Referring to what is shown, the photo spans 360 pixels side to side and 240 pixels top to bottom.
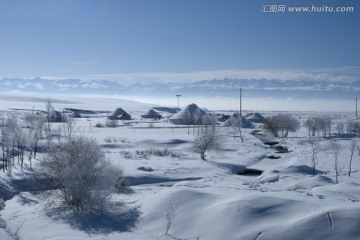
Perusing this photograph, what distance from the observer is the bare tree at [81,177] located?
15.4 m

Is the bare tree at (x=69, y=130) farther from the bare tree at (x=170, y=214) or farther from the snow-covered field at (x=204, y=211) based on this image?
the bare tree at (x=170, y=214)

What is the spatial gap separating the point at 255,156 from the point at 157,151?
7.61m

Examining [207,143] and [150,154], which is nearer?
[207,143]

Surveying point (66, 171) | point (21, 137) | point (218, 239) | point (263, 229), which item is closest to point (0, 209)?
point (66, 171)

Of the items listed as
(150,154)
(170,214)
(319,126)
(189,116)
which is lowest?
(170,214)

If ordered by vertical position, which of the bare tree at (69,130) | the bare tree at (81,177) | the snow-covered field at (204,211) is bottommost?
the snow-covered field at (204,211)

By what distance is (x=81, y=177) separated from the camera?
1548 centimetres

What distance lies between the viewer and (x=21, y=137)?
2744cm

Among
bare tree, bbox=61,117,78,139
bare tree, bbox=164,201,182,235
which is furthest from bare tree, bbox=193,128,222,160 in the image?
bare tree, bbox=164,201,182,235

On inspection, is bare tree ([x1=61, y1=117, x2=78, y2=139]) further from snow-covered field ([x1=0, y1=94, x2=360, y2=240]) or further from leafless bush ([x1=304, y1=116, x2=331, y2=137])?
leafless bush ([x1=304, y1=116, x2=331, y2=137])

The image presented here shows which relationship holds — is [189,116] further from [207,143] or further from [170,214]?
[170,214]

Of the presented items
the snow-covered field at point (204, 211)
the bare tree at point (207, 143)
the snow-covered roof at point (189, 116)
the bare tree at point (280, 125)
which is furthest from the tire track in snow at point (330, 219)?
the snow-covered roof at point (189, 116)

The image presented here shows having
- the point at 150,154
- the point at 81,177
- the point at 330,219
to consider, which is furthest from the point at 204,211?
the point at 150,154

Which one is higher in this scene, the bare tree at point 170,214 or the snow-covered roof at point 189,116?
the snow-covered roof at point 189,116
